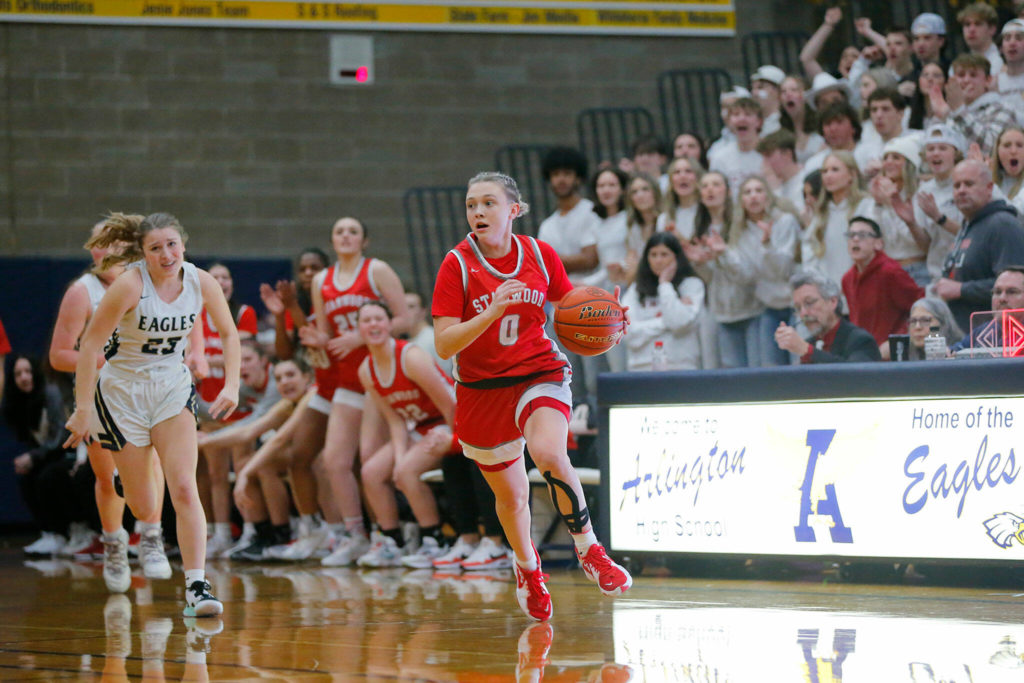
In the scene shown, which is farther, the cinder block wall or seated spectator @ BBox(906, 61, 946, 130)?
the cinder block wall

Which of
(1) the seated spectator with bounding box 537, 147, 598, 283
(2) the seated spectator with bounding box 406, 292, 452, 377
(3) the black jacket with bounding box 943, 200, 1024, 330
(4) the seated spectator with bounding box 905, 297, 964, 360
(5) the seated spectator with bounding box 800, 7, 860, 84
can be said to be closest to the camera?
(4) the seated spectator with bounding box 905, 297, 964, 360

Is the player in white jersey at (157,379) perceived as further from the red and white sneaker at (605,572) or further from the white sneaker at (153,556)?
the red and white sneaker at (605,572)

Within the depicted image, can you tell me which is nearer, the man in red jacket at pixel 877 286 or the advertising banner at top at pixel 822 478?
the advertising banner at top at pixel 822 478

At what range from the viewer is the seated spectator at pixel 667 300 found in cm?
796

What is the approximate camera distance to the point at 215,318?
5961mm

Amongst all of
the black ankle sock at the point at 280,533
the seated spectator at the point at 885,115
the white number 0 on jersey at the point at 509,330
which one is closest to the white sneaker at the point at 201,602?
the white number 0 on jersey at the point at 509,330

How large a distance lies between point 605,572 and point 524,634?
420 mm

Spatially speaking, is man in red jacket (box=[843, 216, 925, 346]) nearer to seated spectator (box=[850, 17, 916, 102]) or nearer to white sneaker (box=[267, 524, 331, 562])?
Answer: seated spectator (box=[850, 17, 916, 102])

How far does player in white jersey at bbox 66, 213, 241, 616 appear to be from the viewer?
564cm

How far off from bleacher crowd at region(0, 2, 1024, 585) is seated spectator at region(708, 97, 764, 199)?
0.01 m

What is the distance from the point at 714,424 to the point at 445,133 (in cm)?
750

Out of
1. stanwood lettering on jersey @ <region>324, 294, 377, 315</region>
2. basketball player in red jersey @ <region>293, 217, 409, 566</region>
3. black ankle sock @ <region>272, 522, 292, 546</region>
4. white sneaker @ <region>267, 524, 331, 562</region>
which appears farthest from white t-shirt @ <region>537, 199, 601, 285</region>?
black ankle sock @ <region>272, 522, 292, 546</region>

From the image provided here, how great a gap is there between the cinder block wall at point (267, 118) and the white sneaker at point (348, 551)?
526cm

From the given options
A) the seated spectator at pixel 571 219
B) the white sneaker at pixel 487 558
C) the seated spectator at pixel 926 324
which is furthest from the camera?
the seated spectator at pixel 571 219
